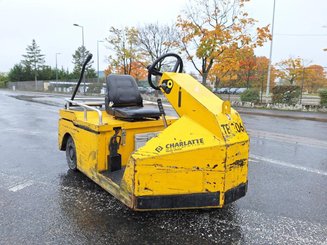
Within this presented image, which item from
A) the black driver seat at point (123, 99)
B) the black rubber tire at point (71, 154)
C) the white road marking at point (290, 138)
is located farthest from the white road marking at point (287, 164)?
the black rubber tire at point (71, 154)

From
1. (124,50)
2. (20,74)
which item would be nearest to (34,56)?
(20,74)

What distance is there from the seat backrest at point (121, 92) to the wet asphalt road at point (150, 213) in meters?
1.24

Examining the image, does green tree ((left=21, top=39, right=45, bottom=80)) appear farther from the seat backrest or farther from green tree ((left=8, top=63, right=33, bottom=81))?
the seat backrest

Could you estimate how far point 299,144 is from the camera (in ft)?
24.4

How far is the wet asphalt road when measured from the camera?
291 centimetres

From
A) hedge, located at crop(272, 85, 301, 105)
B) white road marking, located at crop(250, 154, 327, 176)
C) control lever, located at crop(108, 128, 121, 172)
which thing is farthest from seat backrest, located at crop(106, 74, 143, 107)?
hedge, located at crop(272, 85, 301, 105)

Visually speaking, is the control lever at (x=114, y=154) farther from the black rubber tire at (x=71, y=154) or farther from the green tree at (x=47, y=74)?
the green tree at (x=47, y=74)

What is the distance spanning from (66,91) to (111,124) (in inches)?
1692

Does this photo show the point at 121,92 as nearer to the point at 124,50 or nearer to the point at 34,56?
the point at 124,50

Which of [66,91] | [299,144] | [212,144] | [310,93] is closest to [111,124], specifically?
[212,144]

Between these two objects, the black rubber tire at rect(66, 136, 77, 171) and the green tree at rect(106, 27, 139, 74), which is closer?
the black rubber tire at rect(66, 136, 77, 171)

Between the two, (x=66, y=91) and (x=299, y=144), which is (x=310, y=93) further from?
(x=66, y=91)

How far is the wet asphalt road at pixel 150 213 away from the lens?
2.91m

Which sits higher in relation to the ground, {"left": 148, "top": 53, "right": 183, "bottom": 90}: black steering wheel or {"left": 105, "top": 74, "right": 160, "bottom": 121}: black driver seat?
{"left": 148, "top": 53, "right": 183, "bottom": 90}: black steering wheel
